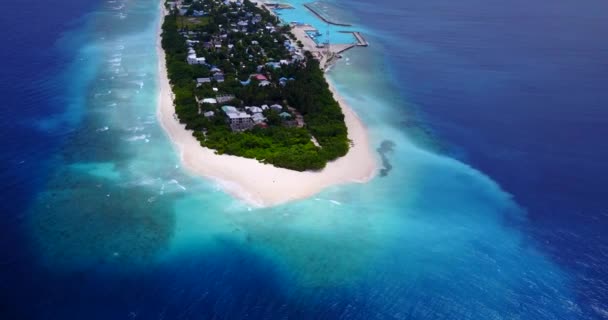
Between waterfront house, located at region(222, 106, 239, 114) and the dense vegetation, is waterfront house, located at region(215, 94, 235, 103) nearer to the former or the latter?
the dense vegetation

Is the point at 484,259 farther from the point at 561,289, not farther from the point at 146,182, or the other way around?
the point at 146,182

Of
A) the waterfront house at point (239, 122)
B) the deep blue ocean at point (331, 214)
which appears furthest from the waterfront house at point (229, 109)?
the deep blue ocean at point (331, 214)

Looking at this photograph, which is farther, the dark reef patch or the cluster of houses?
the cluster of houses

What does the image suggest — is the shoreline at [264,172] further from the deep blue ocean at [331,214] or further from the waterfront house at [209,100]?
the waterfront house at [209,100]

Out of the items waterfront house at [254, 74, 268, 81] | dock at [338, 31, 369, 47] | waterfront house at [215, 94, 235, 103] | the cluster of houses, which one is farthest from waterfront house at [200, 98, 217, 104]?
dock at [338, 31, 369, 47]

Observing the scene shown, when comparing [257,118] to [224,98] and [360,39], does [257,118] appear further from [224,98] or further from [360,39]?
[360,39]

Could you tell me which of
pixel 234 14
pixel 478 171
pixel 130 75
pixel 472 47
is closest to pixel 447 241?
pixel 478 171
